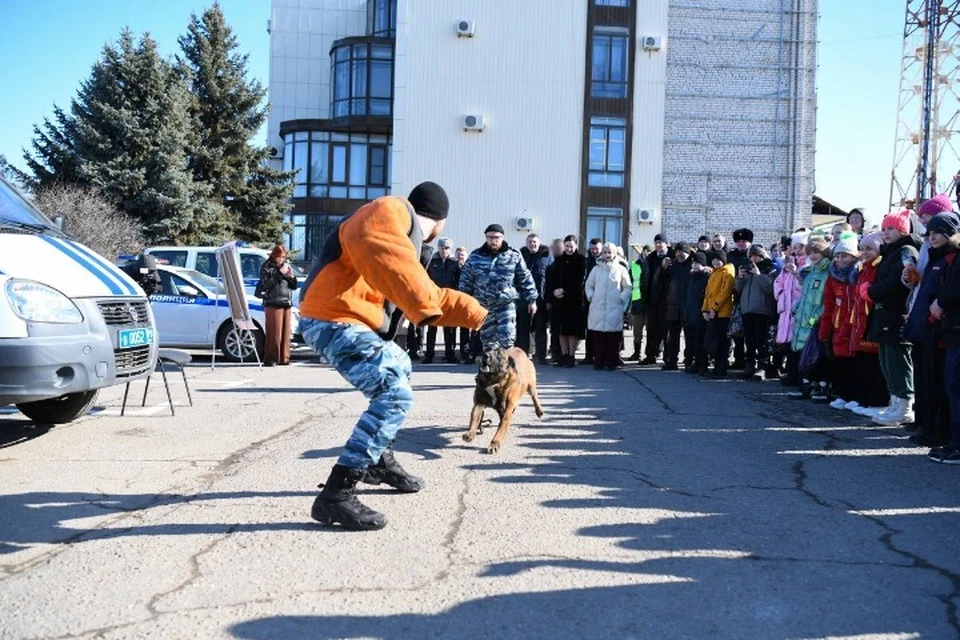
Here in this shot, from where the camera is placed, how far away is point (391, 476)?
5.41m

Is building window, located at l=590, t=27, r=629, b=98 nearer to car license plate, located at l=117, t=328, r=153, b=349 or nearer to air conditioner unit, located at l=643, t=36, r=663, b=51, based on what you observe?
air conditioner unit, located at l=643, t=36, r=663, b=51

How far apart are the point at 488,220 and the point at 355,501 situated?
29.1 m

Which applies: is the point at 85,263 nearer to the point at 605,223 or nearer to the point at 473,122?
the point at 473,122

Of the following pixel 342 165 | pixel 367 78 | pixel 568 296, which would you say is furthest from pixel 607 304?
pixel 367 78

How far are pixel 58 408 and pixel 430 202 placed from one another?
14.9 feet

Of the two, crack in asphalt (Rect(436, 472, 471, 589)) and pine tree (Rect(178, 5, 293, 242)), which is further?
pine tree (Rect(178, 5, 293, 242))

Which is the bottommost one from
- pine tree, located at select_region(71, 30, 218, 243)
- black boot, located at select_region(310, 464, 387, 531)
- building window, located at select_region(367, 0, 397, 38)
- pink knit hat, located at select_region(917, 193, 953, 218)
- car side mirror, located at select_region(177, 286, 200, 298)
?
black boot, located at select_region(310, 464, 387, 531)

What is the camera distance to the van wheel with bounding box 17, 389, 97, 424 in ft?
24.6

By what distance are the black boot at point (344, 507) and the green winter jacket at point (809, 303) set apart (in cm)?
700

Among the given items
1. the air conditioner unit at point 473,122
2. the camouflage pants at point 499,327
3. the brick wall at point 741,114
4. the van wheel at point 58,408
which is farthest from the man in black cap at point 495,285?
the brick wall at point 741,114

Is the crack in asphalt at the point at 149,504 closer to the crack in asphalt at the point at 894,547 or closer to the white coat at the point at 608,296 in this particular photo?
the crack in asphalt at the point at 894,547

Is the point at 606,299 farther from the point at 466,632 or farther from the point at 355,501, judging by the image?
the point at 466,632

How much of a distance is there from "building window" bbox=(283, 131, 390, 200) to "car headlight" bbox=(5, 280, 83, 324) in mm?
33478

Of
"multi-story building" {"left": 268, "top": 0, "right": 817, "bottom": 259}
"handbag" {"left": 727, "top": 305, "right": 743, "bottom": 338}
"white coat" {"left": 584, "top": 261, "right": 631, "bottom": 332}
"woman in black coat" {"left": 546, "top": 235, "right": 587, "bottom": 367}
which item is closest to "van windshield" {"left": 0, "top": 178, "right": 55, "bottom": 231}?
"woman in black coat" {"left": 546, "top": 235, "right": 587, "bottom": 367}
